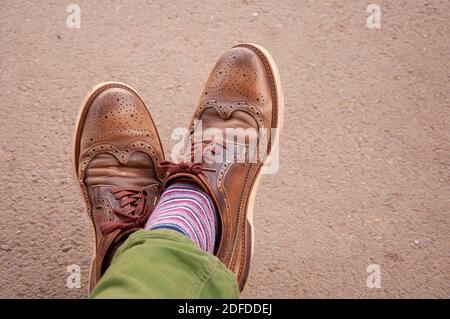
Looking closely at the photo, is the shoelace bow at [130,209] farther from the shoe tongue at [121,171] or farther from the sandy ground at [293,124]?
the sandy ground at [293,124]

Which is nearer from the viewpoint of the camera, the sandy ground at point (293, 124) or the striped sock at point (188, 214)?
the striped sock at point (188, 214)

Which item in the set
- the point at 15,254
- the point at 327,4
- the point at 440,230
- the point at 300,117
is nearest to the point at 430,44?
the point at 327,4

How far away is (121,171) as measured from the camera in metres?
1.48

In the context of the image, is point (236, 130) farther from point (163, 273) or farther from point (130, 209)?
point (163, 273)

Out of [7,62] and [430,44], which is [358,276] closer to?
[430,44]

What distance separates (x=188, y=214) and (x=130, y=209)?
25 centimetres

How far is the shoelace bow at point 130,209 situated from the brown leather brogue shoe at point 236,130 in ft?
0.35

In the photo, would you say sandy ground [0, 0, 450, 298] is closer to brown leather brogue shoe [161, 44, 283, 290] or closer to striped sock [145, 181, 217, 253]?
brown leather brogue shoe [161, 44, 283, 290]

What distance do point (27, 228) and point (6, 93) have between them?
0.52 metres

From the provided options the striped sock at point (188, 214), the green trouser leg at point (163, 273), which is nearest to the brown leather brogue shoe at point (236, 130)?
the striped sock at point (188, 214)

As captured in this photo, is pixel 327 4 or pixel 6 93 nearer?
pixel 6 93

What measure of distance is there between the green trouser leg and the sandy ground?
0.58 metres

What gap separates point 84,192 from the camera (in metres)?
1.46

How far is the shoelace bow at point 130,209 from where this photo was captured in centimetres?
126
